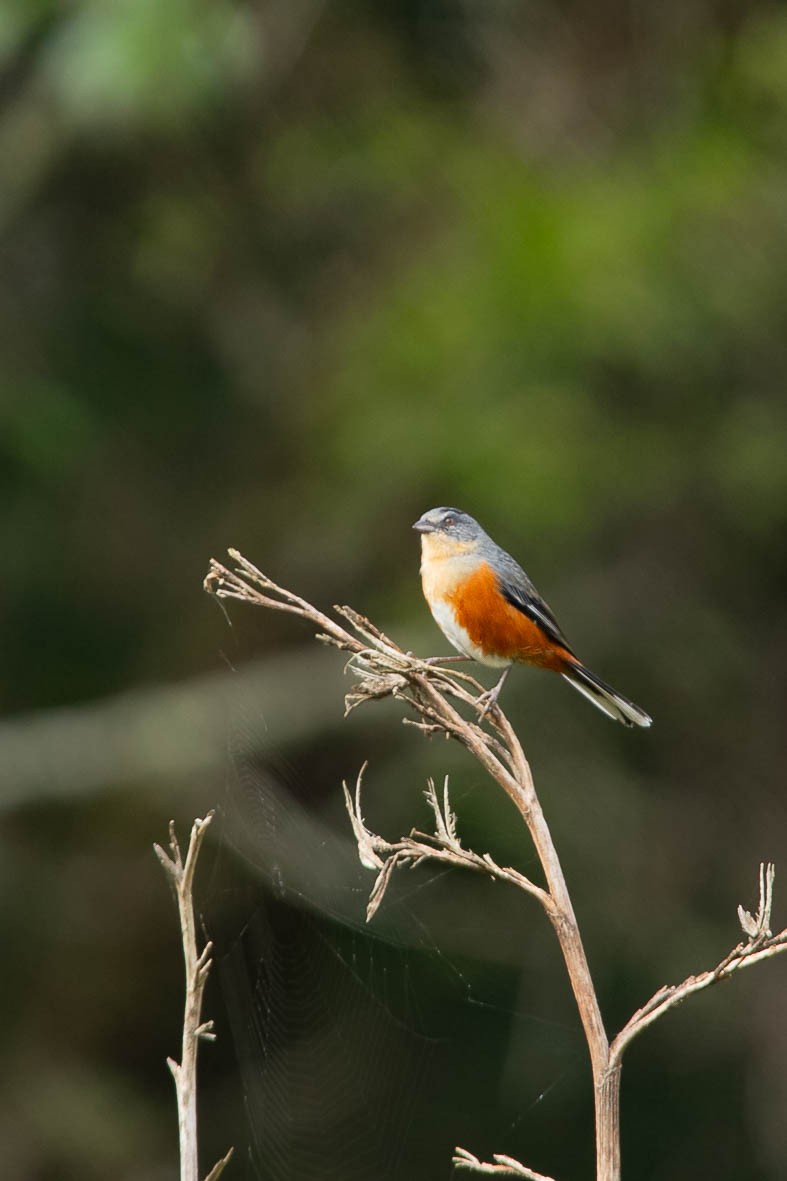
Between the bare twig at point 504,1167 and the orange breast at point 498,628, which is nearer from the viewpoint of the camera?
the bare twig at point 504,1167

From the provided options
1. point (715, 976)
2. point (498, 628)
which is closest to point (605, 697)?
point (498, 628)

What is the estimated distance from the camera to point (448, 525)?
13.8ft

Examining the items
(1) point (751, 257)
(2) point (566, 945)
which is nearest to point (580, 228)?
(1) point (751, 257)

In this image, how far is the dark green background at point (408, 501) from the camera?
30.5 feet

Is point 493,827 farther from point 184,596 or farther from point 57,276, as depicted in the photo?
point 57,276

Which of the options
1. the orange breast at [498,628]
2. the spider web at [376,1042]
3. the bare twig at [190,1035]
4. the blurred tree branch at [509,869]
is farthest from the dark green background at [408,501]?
the bare twig at [190,1035]

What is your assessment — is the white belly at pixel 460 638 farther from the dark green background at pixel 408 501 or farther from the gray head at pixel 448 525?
the dark green background at pixel 408 501

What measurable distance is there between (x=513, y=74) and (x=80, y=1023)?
8230mm

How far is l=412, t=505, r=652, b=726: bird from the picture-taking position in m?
3.77

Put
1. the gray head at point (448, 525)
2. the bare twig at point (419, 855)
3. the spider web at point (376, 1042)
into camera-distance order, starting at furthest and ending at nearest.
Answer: the spider web at point (376, 1042)
the gray head at point (448, 525)
the bare twig at point (419, 855)

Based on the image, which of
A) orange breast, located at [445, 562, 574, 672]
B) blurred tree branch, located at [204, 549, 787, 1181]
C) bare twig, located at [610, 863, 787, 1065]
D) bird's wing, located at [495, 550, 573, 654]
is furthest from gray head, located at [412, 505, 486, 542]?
bare twig, located at [610, 863, 787, 1065]

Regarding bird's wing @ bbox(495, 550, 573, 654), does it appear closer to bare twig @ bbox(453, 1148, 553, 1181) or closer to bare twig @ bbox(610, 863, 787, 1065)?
bare twig @ bbox(610, 863, 787, 1065)

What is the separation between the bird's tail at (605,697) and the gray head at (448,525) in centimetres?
58

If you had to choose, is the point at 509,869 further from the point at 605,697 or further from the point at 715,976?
the point at 605,697
